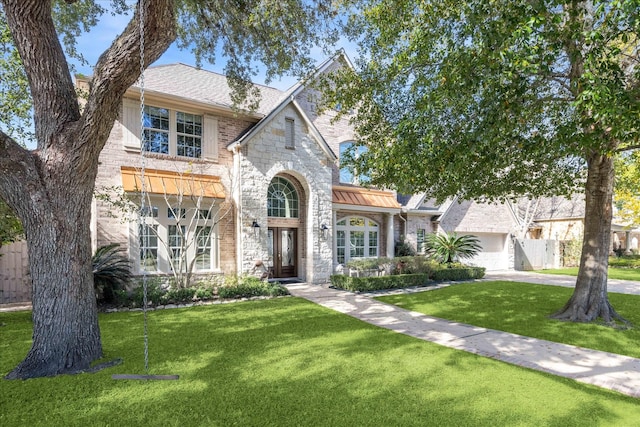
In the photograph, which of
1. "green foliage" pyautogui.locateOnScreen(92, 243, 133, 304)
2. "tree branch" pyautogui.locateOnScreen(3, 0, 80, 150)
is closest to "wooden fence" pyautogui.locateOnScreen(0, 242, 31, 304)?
"green foliage" pyautogui.locateOnScreen(92, 243, 133, 304)

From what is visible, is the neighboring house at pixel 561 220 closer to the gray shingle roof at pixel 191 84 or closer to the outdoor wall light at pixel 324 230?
the outdoor wall light at pixel 324 230

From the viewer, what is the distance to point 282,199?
16266 mm

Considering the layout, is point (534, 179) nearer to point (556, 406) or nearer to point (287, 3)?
point (556, 406)

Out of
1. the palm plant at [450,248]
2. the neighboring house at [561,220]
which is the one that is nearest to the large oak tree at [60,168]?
the palm plant at [450,248]

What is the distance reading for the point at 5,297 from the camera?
12359 mm

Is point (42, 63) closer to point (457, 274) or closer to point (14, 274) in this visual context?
point (14, 274)

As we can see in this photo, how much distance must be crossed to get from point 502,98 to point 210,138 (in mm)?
11412

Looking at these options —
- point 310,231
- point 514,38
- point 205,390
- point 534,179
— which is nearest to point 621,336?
point 534,179

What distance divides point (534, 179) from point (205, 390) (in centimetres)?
1042

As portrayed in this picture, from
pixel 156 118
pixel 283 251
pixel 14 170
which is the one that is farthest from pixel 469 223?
pixel 14 170

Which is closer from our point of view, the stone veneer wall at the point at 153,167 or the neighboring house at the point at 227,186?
the stone veneer wall at the point at 153,167

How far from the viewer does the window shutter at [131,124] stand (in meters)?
13.0

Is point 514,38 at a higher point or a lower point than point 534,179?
higher

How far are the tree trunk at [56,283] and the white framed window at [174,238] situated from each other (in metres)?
7.04
